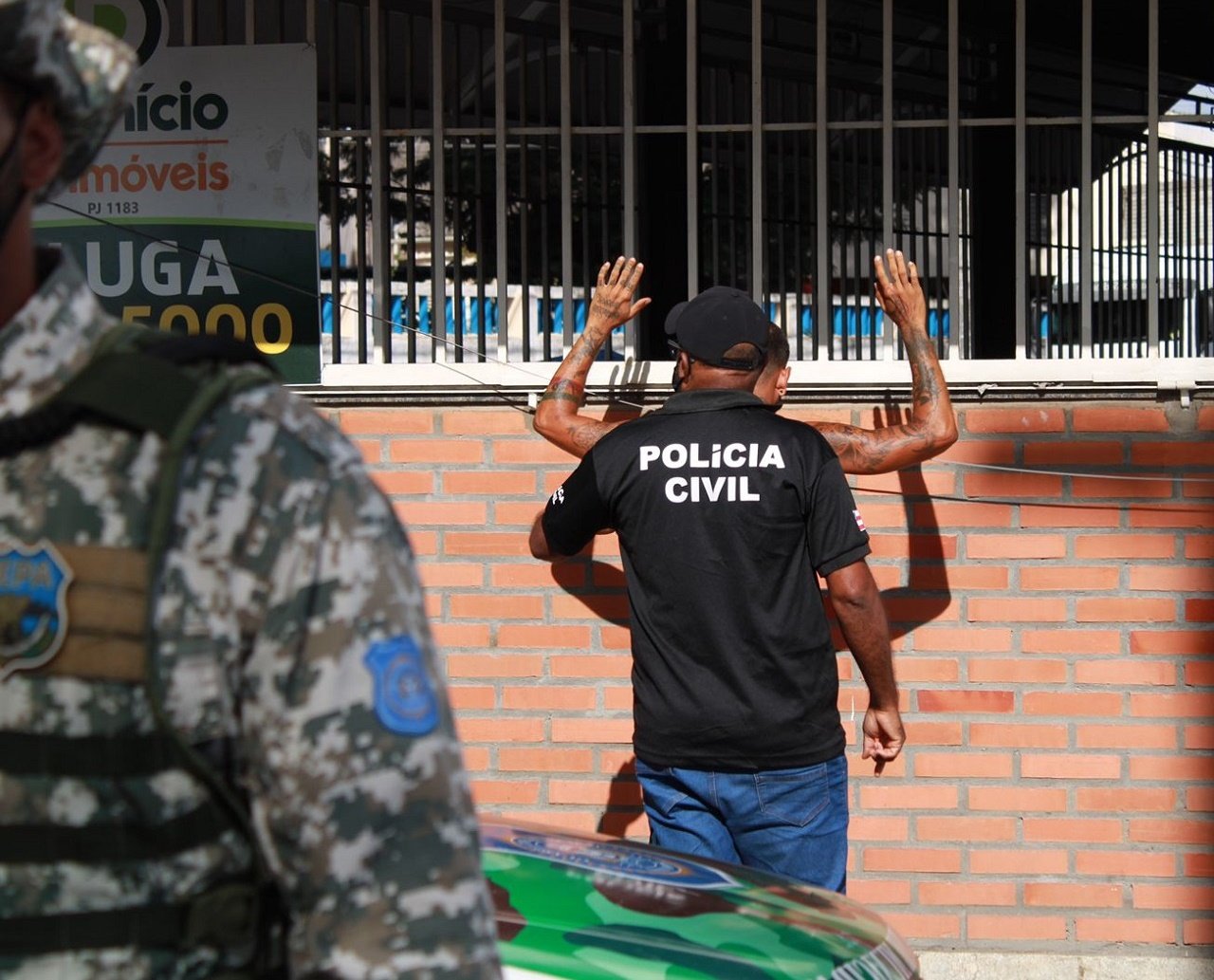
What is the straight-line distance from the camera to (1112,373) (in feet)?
14.8

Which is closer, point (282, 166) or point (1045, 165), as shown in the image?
point (282, 166)

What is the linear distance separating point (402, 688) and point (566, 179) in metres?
3.60

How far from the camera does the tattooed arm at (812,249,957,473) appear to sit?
411 cm

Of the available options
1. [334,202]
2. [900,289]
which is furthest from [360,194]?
[900,289]

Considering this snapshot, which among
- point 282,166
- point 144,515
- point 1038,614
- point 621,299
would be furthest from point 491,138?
point 144,515

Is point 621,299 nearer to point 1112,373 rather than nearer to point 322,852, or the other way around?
point 1112,373

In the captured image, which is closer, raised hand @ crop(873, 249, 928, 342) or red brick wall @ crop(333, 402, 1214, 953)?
raised hand @ crop(873, 249, 928, 342)

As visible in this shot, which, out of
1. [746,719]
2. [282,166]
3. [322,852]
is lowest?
[746,719]

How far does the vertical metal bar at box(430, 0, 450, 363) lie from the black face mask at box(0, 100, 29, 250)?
3.44 metres

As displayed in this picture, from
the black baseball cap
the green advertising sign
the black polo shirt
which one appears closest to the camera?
the black polo shirt

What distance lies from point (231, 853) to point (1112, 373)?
3.73 m

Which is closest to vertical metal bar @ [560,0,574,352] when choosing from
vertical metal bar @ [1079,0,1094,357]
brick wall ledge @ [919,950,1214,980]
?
vertical metal bar @ [1079,0,1094,357]

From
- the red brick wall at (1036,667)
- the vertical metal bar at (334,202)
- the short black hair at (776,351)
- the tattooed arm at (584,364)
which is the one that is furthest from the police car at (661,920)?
the vertical metal bar at (334,202)

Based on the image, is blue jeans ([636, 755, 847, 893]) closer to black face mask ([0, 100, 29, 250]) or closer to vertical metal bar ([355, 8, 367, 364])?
vertical metal bar ([355, 8, 367, 364])
